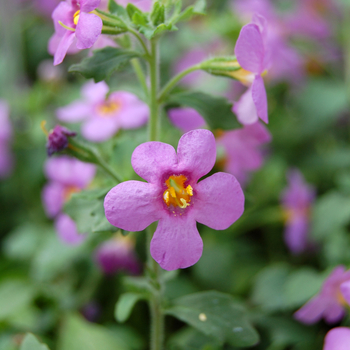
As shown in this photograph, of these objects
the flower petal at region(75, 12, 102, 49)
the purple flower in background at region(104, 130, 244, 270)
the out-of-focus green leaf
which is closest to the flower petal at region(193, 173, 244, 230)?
the purple flower in background at region(104, 130, 244, 270)

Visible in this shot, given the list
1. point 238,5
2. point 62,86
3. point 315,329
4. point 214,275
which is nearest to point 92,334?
A: point 214,275

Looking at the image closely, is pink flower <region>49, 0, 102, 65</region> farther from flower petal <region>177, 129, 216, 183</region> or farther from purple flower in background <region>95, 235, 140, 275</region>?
purple flower in background <region>95, 235, 140, 275</region>

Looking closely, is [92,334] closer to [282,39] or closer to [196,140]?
[196,140]

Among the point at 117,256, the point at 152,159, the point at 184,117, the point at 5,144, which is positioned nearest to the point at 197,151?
the point at 152,159

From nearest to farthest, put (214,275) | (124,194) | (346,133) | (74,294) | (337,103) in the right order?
(124,194) < (214,275) < (74,294) < (337,103) < (346,133)

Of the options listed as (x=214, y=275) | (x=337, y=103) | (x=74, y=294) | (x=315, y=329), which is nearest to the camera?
(x=315, y=329)
